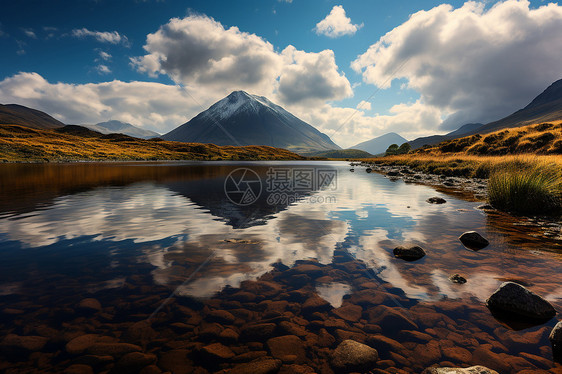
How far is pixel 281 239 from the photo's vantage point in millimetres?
10656

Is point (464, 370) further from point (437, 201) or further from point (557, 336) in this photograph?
point (437, 201)

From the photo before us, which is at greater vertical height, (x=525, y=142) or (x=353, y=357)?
(x=525, y=142)

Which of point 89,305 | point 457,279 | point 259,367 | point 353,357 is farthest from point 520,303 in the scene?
point 89,305

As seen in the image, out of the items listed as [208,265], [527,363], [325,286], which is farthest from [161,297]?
[527,363]

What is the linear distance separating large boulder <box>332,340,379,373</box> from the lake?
18 cm

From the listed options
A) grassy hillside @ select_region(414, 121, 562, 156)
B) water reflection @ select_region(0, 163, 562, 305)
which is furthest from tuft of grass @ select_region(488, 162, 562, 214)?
grassy hillside @ select_region(414, 121, 562, 156)

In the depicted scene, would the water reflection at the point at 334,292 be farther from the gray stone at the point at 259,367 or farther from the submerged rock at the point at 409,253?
the submerged rock at the point at 409,253

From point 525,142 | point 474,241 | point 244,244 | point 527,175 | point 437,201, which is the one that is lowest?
point 244,244

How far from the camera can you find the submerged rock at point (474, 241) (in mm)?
9562

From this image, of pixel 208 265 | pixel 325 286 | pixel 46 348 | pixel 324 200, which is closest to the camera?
pixel 46 348

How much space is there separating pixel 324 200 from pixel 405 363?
16.9 meters

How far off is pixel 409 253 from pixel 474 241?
3286mm

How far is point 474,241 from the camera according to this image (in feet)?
31.8

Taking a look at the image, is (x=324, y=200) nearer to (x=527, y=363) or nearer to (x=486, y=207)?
(x=486, y=207)
